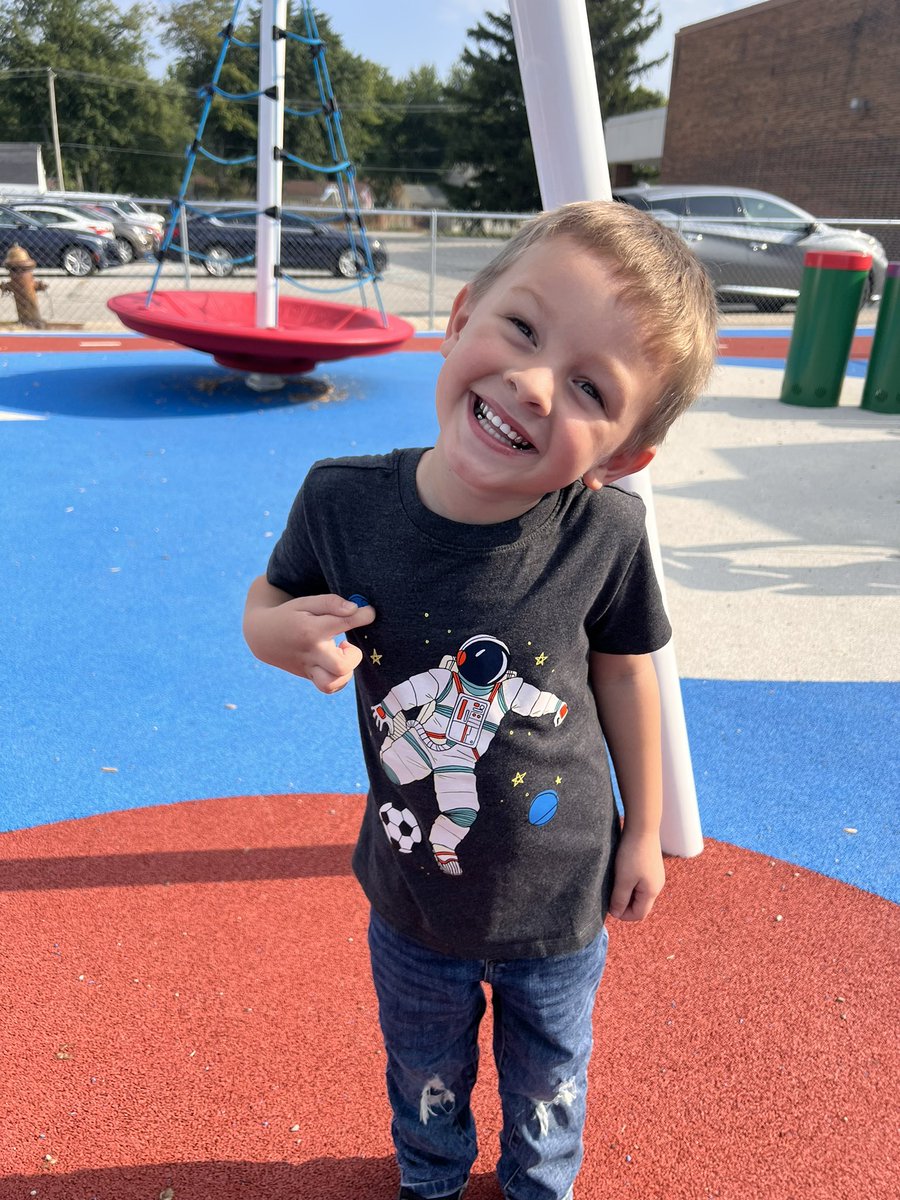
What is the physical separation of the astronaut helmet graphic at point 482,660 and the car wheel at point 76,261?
65.9ft

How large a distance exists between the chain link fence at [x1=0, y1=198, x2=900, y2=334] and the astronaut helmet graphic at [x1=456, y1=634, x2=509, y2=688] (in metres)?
7.94

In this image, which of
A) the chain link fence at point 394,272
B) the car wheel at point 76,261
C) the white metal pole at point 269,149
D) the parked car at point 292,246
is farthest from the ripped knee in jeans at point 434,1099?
the car wheel at point 76,261

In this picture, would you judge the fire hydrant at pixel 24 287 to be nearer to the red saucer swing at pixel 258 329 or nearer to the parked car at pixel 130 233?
the red saucer swing at pixel 258 329

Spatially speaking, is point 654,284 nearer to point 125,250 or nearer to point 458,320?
point 458,320

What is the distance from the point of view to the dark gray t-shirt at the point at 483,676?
1.31 meters

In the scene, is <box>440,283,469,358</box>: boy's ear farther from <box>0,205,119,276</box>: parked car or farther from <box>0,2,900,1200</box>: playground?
<box>0,205,119,276</box>: parked car

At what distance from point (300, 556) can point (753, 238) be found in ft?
47.6

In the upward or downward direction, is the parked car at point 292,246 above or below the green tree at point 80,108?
below

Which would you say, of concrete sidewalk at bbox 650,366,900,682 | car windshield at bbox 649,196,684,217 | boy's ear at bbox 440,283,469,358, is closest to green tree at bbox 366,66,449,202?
car windshield at bbox 649,196,684,217

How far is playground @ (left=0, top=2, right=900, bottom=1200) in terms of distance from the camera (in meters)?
1.86

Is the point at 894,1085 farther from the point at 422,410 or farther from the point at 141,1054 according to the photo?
the point at 422,410

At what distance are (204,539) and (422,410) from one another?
3.60 m

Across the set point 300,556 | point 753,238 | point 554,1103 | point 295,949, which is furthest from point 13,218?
point 554,1103

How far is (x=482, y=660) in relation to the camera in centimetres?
131
